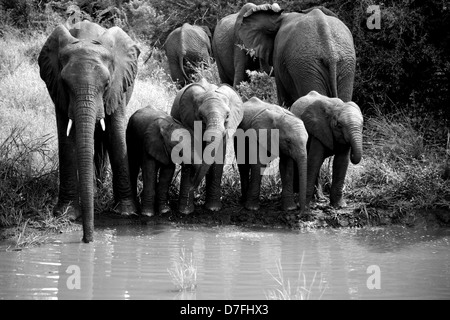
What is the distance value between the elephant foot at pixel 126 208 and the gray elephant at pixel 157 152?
12 centimetres

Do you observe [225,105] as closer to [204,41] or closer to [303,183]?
[303,183]

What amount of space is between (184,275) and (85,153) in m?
2.04

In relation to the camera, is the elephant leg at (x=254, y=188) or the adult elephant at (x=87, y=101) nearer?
the adult elephant at (x=87, y=101)

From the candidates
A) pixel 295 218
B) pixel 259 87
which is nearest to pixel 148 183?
pixel 295 218

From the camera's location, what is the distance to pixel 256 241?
398 inches

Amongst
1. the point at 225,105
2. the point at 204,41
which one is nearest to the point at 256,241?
the point at 225,105

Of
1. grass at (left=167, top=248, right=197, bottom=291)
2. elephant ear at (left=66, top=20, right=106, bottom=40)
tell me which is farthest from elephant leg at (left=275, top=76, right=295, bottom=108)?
grass at (left=167, top=248, right=197, bottom=291)

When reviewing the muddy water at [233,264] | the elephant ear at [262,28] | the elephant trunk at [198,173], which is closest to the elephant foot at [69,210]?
the muddy water at [233,264]

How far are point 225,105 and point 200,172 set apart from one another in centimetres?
77

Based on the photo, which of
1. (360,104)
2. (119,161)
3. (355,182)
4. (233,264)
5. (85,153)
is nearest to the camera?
(233,264)

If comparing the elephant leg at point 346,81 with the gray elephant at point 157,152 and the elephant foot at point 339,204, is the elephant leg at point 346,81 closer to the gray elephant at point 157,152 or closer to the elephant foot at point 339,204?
the elephant foot at point 339,204

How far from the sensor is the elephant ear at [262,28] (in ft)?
44.5

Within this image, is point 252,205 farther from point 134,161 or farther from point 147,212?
point 134,161

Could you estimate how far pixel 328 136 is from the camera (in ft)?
35.6
